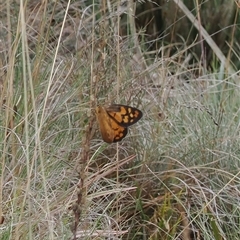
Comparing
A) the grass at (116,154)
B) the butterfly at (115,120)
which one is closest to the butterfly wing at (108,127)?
the butterfly at (115,120)

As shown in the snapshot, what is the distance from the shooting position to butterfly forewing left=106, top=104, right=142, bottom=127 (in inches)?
63.4

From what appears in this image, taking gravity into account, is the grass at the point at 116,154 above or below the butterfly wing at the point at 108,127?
below

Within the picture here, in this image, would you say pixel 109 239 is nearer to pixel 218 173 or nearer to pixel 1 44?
pixel 218 173

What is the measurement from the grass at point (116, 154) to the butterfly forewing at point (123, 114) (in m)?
0.09

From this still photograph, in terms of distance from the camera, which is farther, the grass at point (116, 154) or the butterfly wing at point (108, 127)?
the grass at point (116, 154)

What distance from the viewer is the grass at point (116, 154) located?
68.6 inches

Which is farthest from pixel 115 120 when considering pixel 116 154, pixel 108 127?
pixel 116 154

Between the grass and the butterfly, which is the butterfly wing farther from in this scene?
the grass

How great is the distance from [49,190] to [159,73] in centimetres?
79

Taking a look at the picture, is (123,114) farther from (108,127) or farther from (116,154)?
(116,154)

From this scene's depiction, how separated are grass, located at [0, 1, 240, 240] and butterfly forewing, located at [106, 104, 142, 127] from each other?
0.30 feet

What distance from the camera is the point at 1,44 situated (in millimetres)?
2467

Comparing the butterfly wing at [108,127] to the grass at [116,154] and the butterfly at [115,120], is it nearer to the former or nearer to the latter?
the butterfly at [115,120]

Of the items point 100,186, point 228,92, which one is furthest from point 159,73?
point 100,186
